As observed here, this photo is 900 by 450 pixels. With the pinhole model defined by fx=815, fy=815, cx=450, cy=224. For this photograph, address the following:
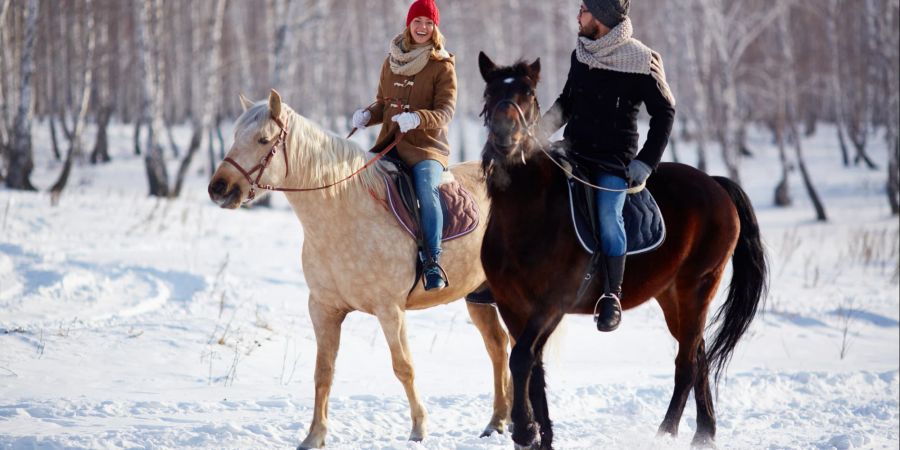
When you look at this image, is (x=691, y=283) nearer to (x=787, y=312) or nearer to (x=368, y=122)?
(x=368, y=122)

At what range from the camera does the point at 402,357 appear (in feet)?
16.3

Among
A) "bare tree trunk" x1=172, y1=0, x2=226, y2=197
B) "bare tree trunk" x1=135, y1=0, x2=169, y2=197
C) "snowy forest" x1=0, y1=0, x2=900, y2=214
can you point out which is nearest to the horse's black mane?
"snowy forest" x1=0, y1=0, x2=900, y2=214

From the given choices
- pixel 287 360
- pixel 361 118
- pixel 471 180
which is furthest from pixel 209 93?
pixel 361 118

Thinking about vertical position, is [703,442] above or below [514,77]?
below

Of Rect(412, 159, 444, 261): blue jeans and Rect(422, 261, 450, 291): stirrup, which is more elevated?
Rect(412, 159, 444, 261): blue jeans

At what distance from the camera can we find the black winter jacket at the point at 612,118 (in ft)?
15.5

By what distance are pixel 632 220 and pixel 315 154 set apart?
194 cm

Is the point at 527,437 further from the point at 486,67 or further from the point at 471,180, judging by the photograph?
the point at 471,180

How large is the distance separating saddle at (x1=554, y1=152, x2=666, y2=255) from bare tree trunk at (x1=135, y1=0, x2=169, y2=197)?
15085 millimetres

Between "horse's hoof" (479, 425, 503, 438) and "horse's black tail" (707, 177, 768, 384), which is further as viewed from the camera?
"horse's black tail" (707, 177, 768, 384)

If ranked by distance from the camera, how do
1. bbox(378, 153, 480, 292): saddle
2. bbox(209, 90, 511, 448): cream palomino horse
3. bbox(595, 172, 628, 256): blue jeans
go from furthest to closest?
bbox(378, 153, 480, 292): saddle → bbox(209, 90, 511, 448): cream palomino horse → bbox(595, 172, 628, 256): blue jeans

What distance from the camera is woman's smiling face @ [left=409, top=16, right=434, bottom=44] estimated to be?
5238 millimetres

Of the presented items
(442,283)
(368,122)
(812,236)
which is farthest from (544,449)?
(812,236)

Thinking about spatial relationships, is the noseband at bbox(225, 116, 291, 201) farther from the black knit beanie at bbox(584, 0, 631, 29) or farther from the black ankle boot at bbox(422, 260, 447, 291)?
the black knit beanie at bbox(584, 0, 631, 29)
